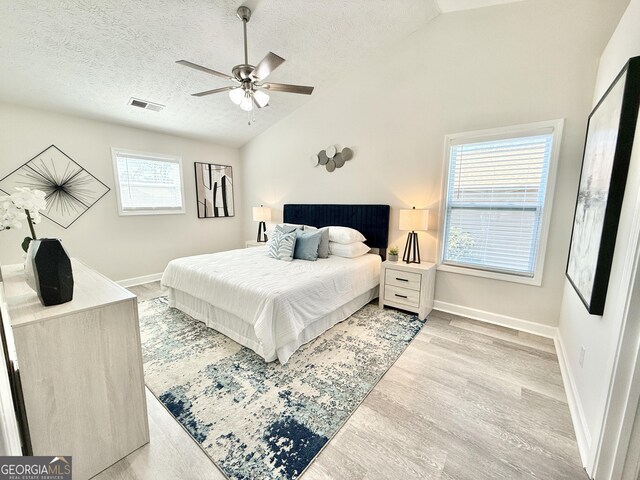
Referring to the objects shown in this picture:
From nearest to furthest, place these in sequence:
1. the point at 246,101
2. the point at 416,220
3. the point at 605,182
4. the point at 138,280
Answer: the point at 605,182
the point at 246,101
the point at 416,220
the point at 138,280

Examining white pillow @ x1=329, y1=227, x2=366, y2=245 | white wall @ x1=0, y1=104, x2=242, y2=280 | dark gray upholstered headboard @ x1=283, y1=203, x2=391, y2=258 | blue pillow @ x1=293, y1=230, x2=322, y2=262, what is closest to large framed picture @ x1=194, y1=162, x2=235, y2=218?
white wall @ x1=0, y1=104, x2=242, y2=280

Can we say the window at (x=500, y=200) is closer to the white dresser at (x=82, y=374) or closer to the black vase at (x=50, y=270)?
the white dresser at (x=82, y=374)

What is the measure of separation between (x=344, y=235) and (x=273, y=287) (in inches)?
60.6

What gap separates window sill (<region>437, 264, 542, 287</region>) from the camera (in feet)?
8.79

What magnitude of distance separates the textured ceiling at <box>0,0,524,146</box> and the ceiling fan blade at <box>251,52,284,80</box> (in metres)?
0.70

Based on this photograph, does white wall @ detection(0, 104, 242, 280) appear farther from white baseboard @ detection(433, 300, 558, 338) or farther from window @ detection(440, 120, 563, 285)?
white baseboard @ detection(433, 300, 558, 338)

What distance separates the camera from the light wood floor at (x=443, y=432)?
4.40ft

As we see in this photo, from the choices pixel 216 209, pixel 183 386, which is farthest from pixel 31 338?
pixel 216 209

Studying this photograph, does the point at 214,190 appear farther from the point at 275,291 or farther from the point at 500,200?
the point at 500,200

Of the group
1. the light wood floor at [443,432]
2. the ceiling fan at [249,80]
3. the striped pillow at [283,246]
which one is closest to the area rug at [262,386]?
the light wood floor at [443,432]

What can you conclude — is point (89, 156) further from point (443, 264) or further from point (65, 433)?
point (443, 264)

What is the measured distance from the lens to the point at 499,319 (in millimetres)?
2910

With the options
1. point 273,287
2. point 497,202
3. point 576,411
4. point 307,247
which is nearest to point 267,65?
point 273,287

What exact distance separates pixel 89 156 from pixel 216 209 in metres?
2.04
